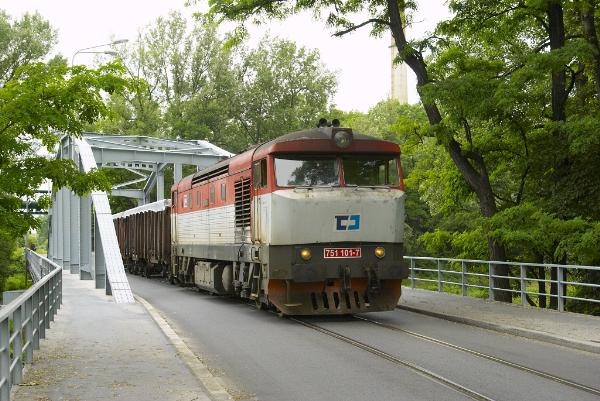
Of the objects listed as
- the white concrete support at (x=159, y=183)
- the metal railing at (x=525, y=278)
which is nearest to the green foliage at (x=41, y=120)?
the metal railing at (x=525, y=278)

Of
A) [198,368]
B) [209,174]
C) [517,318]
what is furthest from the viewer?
[209,174]

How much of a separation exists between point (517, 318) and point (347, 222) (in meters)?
3.61

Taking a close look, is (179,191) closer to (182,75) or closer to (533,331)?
(533,331)

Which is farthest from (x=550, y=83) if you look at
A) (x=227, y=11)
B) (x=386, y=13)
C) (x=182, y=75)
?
(x=182, y=75)

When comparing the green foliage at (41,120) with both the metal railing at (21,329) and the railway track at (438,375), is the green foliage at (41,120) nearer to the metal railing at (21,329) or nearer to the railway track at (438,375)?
the metal railing at (21,329)

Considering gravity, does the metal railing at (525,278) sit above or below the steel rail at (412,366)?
above

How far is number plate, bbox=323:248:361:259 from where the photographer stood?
15.2 m

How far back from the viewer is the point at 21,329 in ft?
30.1

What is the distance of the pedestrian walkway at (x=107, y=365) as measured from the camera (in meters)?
8.41

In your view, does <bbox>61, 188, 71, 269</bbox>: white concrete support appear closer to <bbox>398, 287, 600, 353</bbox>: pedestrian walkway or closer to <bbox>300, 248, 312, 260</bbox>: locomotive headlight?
<bbox>398, 287, 600, 353</bbox>: pedestrian walkway

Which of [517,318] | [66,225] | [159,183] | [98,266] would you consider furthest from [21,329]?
[159,183]

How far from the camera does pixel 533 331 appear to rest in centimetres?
1289

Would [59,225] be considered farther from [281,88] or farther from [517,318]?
[517,318]

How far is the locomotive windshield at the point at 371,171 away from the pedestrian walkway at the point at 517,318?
2.93 m
